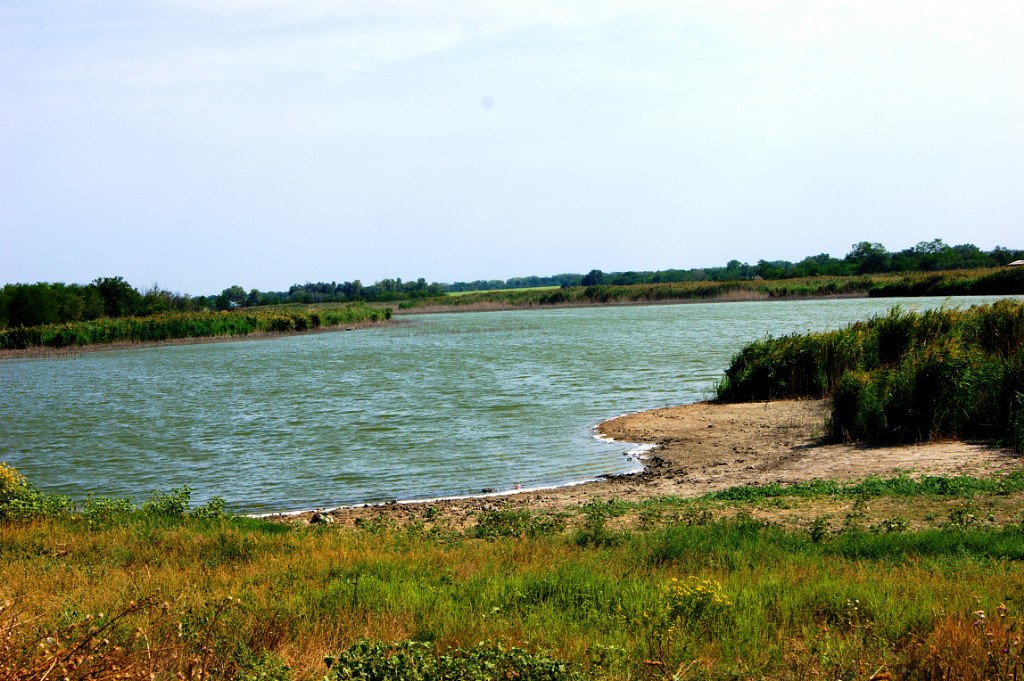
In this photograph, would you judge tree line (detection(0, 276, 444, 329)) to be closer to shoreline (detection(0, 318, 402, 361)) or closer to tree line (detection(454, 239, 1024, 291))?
shoreline (detection(0, 318, 402, 361))

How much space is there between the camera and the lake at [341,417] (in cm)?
1686

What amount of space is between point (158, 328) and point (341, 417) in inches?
1961

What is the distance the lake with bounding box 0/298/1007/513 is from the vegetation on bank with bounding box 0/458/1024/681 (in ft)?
18.1

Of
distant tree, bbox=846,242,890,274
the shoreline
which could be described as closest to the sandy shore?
the shoreline

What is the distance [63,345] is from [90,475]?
172 feet

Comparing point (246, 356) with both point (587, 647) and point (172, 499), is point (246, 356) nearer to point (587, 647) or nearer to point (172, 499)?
point (172, 499)

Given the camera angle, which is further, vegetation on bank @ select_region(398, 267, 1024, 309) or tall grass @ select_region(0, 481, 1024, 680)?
vegetation on bank @ select_region(398, 267, 1024, 309)

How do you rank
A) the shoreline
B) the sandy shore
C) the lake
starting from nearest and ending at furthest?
the sandy shore → the lake → the shoreline

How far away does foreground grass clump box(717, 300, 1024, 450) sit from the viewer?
51.0 ft

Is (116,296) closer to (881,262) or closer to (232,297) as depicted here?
(232,297)

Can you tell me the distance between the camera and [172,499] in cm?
1215

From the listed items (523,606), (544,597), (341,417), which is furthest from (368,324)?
(523,606)

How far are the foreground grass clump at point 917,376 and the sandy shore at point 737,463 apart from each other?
2.10 ft

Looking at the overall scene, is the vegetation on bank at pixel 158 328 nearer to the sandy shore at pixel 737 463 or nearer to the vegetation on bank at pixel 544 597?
the sandy shore at pixel 737 463
